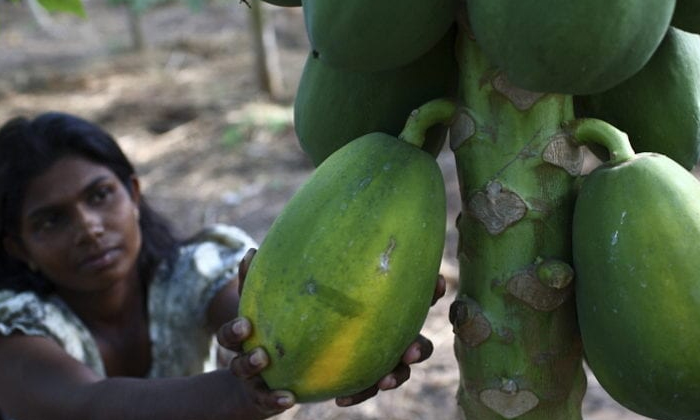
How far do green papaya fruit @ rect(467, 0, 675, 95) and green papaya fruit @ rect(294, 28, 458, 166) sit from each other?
252mm

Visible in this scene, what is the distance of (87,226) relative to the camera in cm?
236

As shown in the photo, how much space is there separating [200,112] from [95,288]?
19.7 ft

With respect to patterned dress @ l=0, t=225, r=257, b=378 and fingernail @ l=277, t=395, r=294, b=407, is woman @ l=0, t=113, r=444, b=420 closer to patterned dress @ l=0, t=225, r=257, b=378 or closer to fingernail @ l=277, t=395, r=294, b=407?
patterned dress @ l=0, t=225, r=257, b=378

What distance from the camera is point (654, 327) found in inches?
42.5

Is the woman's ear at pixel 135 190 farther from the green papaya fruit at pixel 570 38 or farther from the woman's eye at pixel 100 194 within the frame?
the green papaya fruit at pixel 570 38

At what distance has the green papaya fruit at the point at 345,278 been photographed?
110 centimetres

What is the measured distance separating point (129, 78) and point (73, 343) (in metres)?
7.88

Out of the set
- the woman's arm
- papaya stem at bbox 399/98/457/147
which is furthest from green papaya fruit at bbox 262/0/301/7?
the woman's arm

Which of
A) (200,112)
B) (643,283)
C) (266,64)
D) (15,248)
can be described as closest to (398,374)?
(643,283)

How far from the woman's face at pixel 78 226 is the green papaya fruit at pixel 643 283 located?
1528 mm

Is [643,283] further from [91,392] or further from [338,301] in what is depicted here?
[91,392]

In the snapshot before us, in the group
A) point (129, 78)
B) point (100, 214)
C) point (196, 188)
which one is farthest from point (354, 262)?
point (129, 78)

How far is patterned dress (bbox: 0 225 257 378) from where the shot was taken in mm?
2592

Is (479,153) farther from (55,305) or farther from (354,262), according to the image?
(55,305)
